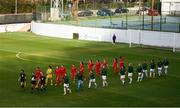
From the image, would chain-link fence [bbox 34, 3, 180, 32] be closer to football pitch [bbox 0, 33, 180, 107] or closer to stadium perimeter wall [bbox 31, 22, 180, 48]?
stadium perimeter wall [bbox 31, 22, 180, 48]

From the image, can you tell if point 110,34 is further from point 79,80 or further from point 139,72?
point 79,80

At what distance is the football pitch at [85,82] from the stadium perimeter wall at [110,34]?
1686mm

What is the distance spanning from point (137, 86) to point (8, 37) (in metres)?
44.2

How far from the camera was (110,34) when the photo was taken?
66.5 meters

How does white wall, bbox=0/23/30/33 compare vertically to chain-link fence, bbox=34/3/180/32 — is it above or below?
below

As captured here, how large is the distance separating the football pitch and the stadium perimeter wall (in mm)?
1686

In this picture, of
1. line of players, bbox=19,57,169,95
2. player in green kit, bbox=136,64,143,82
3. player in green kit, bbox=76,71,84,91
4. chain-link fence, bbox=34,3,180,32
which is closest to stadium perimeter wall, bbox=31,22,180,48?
chain-link fence, bbox=34,3,180,32

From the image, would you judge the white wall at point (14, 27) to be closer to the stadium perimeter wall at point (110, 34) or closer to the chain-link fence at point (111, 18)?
the chain-link fence at point (111, 18)

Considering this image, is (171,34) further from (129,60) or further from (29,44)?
(29,44)

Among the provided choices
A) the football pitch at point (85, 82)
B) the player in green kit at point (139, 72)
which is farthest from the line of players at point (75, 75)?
the football pitch at point (85, 82)

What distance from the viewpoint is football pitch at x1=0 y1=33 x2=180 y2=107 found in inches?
1242

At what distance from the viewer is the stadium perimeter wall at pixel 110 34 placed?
5889 cm

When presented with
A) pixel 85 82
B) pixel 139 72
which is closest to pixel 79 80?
pixel 85 82

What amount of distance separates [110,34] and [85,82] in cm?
A: 2931
